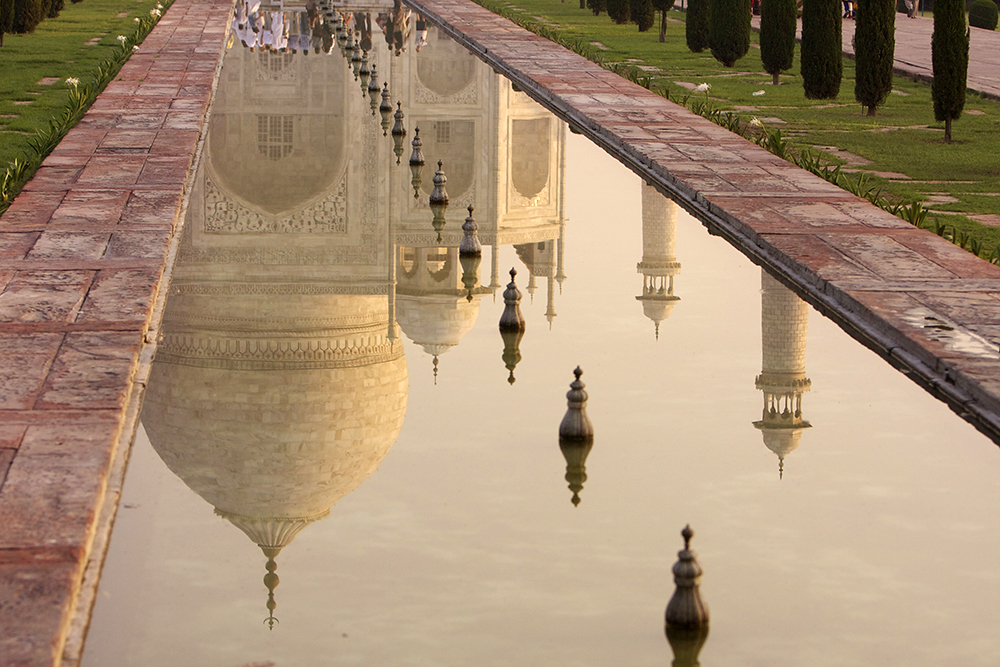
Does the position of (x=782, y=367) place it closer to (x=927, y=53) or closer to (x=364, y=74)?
(x=364, y=74)

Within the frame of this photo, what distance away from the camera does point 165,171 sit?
432 inches

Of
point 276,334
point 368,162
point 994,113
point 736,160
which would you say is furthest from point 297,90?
point 276,334

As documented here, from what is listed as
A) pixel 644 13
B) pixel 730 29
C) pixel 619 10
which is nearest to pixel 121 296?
pixel 730 29

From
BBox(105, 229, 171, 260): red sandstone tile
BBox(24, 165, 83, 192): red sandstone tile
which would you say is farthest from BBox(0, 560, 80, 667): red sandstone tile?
BBox(24, 165, 83, 192): red sandstone tile

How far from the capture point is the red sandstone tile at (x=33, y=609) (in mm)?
3709

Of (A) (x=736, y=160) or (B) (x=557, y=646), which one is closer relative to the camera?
(B) (x=557, y=646)

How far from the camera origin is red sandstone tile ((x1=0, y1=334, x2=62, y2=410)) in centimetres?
575

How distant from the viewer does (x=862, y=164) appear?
1274 cm

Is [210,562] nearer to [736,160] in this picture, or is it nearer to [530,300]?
[530,300]

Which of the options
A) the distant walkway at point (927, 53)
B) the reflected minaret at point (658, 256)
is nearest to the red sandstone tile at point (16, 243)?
the reflected minaret at point (658, 256)

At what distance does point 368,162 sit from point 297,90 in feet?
13.3

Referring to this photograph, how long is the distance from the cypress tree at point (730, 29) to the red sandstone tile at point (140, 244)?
1370 cm

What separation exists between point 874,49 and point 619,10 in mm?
13975

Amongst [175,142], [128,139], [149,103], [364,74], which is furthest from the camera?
[364,74]
